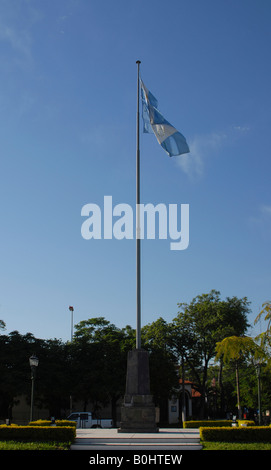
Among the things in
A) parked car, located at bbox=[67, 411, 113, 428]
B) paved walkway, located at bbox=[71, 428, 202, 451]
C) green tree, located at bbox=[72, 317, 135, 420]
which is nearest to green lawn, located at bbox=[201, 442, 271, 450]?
paved walkway, located at bbox=[71, 428, 202, 451]

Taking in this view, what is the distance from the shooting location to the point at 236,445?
1500cm

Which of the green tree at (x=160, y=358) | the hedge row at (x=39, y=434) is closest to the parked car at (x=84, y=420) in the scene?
the green tree at (x=160, y=358)

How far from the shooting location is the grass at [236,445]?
47.5 feet

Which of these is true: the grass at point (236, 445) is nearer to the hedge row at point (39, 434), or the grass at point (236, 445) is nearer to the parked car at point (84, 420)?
the hedge row at point (39, 434)

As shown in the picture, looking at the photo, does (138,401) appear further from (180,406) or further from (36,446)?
(180,406)

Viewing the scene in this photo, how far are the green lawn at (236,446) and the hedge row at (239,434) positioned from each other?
500 millimetres

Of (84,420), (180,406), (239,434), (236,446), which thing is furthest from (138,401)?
(180,406)

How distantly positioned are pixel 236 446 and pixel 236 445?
0.25 meters

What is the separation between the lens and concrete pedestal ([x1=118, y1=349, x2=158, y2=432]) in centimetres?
2027

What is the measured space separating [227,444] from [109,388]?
2939 centimetres

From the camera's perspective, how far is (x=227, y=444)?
15.3m

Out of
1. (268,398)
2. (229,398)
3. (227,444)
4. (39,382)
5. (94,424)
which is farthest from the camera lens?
(229,398)
